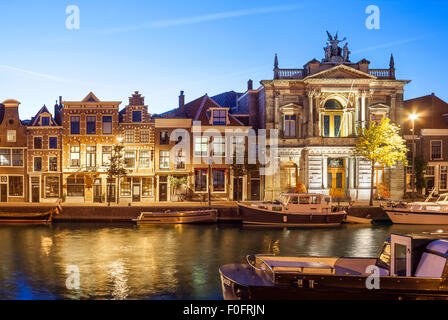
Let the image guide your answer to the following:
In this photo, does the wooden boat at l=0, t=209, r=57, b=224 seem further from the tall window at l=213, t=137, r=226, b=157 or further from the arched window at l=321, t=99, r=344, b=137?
the arched window at l=321, t=99, r=344, b=137

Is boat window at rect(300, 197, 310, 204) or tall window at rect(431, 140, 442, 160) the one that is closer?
boat window at rect(300, 197, 310, 204)

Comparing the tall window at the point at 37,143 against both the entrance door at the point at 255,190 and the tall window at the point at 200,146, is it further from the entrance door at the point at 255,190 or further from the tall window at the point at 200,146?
the entrance door at the point at 255,190

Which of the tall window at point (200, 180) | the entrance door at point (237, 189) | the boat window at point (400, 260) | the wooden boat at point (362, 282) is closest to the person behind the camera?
the wooden boat at point (362, 282)

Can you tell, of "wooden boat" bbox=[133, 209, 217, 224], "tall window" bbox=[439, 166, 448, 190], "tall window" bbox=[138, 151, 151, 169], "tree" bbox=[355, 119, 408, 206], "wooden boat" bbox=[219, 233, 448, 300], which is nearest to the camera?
"wooden boat" bbox=[219, 233, 448, 300]

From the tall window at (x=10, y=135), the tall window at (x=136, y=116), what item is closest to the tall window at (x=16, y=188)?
the tall window at (x=10, y=135)

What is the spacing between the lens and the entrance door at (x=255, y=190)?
4816cm

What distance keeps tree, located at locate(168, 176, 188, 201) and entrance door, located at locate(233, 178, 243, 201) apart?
4952mm

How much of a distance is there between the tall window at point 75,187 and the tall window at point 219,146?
1329 cm

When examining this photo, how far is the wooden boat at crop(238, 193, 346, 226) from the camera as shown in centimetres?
3738

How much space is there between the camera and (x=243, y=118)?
50500mm

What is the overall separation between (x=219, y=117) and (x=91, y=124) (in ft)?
41.6

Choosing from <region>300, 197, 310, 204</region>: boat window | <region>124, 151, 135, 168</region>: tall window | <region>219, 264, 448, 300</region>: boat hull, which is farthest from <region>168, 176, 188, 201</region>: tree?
<region>219, 264, 448, 300</region>: boat hull
